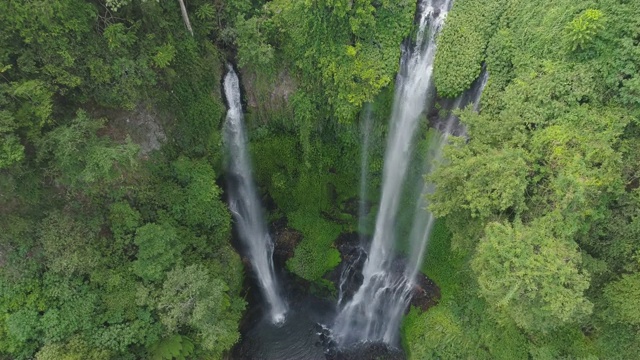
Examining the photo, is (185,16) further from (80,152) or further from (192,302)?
(192,302)

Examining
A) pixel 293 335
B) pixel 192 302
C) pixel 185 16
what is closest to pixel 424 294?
pixel 293 335

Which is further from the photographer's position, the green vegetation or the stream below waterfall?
the stream below waterfall

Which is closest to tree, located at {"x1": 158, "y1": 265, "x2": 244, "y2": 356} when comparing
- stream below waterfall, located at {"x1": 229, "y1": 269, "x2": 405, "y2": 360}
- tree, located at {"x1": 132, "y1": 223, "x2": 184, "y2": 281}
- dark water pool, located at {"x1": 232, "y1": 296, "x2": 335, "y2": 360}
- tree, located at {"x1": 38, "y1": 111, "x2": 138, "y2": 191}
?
tree, located at {"x1": 132, "y1": 223, "x2": 184, "y2": 281}

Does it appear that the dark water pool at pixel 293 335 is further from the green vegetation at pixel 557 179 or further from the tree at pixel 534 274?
the tree at pixel 534 274

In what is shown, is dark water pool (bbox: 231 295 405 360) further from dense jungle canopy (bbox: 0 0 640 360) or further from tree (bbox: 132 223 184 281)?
tree (bbox: 132 223 184 281)

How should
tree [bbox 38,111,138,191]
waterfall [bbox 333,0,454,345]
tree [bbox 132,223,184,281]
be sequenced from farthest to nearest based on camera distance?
waterfall [bbox 333,0,454,345], tree [bbox 132,223,184,281], tree [bbox 38,111,138,191]

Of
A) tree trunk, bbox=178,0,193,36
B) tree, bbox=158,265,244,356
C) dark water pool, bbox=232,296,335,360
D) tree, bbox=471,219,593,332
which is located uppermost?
tree trunk, bbox=178,0,193,36

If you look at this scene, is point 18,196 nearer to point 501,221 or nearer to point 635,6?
point 501,221

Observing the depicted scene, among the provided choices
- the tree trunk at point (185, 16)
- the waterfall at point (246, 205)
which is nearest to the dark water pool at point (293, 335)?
the waterfall at point (246, 205)

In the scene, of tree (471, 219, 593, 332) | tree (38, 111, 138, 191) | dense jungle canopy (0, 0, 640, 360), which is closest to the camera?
tree (471, 219, 593, 332)
